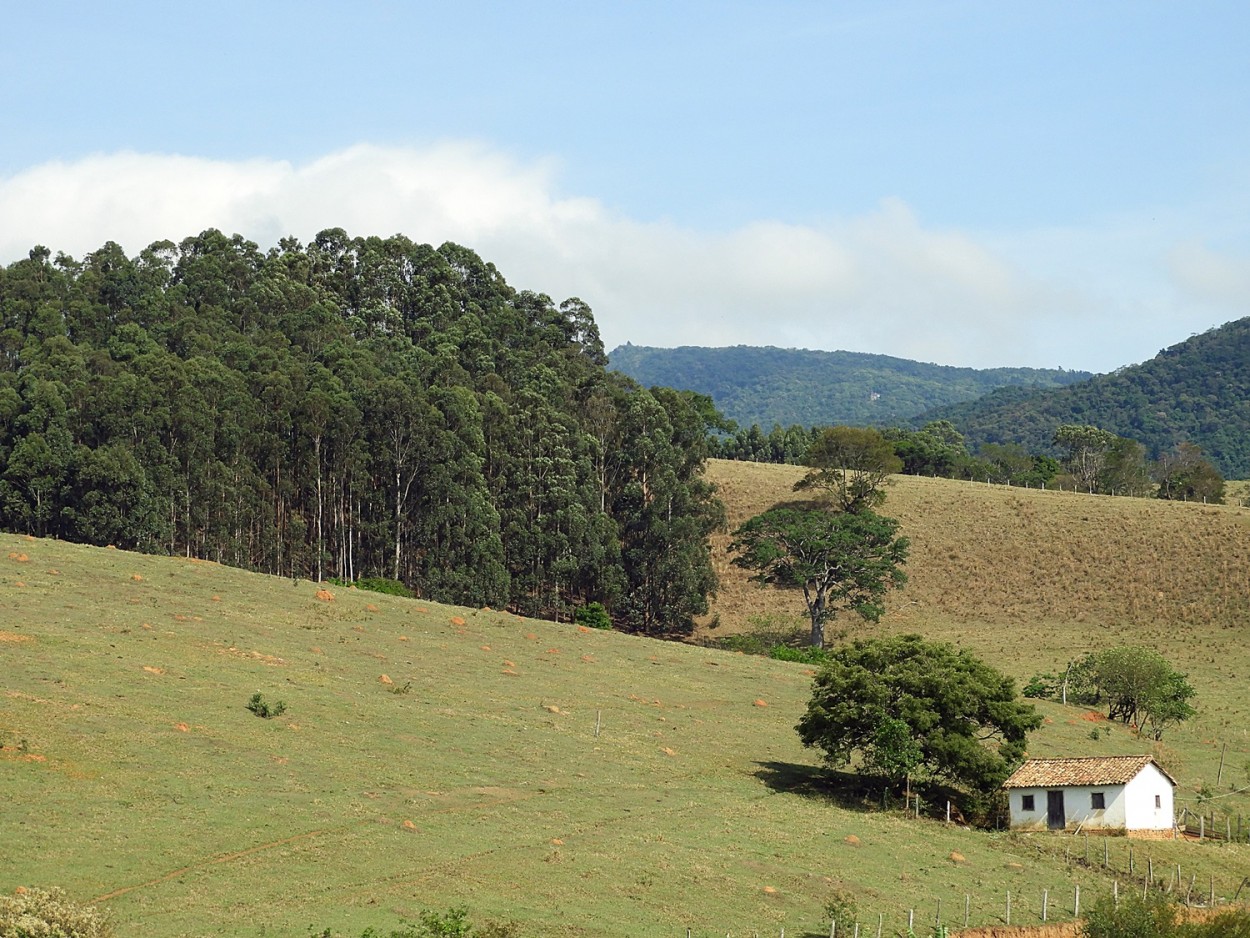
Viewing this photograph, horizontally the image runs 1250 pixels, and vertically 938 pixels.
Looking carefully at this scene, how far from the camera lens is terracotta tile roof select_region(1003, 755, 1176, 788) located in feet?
177

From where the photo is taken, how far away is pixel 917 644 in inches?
2301

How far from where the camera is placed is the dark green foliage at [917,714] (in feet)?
178

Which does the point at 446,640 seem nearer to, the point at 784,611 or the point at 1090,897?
the point at 1090,897

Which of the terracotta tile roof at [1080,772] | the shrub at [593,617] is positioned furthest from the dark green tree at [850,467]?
the terracotta tile roof at [1080,772]

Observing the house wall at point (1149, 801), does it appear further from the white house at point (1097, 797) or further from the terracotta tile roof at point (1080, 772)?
the terracotta tile roof at point (1080, 772)

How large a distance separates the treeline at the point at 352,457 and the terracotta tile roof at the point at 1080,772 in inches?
2044

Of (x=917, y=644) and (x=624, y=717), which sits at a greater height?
(x=917, y=644)

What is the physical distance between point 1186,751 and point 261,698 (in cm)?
4361

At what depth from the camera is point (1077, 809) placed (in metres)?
54.1

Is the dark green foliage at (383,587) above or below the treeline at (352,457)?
below

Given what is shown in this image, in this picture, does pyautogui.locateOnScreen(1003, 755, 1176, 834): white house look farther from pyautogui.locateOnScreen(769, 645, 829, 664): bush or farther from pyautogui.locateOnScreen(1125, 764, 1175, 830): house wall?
pyautogui.locateOnScreen(769, 645, 829, 664): bush

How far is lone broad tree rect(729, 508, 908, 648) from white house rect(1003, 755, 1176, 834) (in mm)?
51499

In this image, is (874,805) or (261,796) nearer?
(261,796)

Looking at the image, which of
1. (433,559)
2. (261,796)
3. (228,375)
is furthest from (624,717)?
(228,375)
